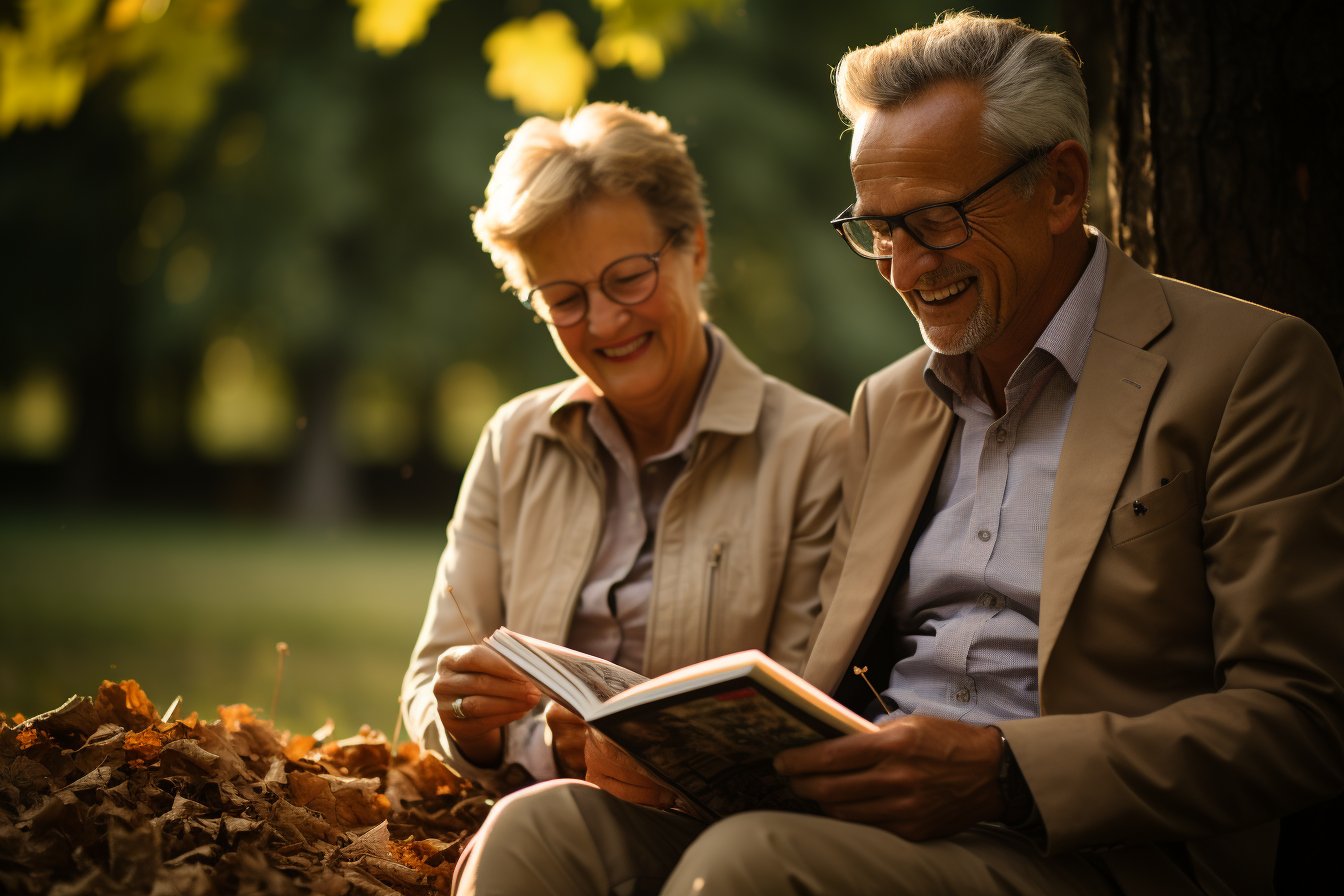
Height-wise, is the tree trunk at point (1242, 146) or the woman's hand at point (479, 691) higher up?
the tree trunk at point (1242, 146)

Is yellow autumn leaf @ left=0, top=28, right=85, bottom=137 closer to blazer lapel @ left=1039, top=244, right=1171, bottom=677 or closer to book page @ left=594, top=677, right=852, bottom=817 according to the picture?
book page @ left=594, top=677, right=852, bottom=817

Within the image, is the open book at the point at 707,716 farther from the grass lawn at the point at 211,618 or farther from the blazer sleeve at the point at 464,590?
the grass lawn at the point at 211,618

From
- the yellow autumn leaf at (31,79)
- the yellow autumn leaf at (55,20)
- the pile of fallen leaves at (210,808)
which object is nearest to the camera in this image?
the pile of fallen leaves at (210,808)

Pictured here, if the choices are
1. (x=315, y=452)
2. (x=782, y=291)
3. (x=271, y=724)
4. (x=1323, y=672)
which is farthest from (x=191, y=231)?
(x=1323, y=672)

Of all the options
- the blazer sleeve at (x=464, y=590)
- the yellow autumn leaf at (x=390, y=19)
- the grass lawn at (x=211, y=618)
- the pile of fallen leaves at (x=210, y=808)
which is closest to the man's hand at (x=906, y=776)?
the pile of fallen leaves at (x=210, y=808)

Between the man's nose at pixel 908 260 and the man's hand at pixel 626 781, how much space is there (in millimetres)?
1272

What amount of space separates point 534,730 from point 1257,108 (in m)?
2.56

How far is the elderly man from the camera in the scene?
2.44m

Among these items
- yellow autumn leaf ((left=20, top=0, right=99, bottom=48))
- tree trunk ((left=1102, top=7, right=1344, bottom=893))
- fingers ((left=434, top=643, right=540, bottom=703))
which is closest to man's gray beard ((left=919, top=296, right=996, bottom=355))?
tree trunk ((left=1102, top=7, right=1344, bottom=893))

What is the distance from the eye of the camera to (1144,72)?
12.0 ft

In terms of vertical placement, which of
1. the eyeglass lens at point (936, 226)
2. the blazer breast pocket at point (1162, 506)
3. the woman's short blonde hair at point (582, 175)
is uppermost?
the woman's short blonde hair at point (582, 175)

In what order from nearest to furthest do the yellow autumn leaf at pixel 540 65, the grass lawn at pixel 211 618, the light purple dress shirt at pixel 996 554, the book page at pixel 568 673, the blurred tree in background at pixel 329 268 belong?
the book page at pixel 568 673
the light purple dress shirt at pixel 996 554
the yellow autumn leaf at pixel 540 65
the grass lawn at pixel 211 618
the blurred tree in background at pixel 329 268

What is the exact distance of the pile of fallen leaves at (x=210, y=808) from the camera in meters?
2.66

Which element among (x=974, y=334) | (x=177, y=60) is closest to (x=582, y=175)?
(x=974, y=334)
